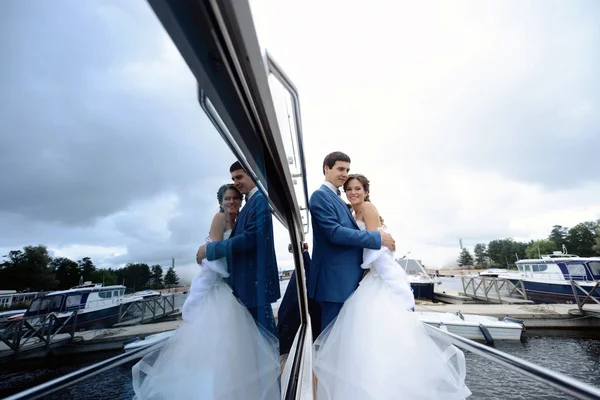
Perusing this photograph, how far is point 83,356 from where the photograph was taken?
15.1 inches

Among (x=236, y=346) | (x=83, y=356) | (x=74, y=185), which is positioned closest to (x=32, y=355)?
(x=83, y=356)

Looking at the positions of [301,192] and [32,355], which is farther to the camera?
[301,192]

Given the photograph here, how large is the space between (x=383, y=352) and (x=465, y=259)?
Answer: 6487 cm

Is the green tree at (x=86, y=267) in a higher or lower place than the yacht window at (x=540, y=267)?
higher

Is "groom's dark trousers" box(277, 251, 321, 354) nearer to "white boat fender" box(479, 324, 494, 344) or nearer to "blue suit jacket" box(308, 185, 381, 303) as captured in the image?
"blue suit jacket" box(308, 185, 381, 303)

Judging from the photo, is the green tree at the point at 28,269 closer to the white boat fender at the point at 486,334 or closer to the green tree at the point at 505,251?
the white boat fender at the point at 486,334

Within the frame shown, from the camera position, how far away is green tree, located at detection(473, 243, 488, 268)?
172ft

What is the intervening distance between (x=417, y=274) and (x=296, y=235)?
515 inches

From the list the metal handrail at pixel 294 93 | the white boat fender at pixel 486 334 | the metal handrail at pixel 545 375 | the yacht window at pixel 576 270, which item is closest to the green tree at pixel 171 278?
the metal handrail at pixel 294 93

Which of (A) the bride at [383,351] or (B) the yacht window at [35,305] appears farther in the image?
(A) the bride at [383,351]

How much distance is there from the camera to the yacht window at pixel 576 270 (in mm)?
9781

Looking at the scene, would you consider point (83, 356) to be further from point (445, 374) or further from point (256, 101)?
point (445, 374)

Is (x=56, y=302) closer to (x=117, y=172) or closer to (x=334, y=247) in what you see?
(x=117, y=172)

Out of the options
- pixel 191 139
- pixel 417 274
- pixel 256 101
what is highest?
pixel 256 101
